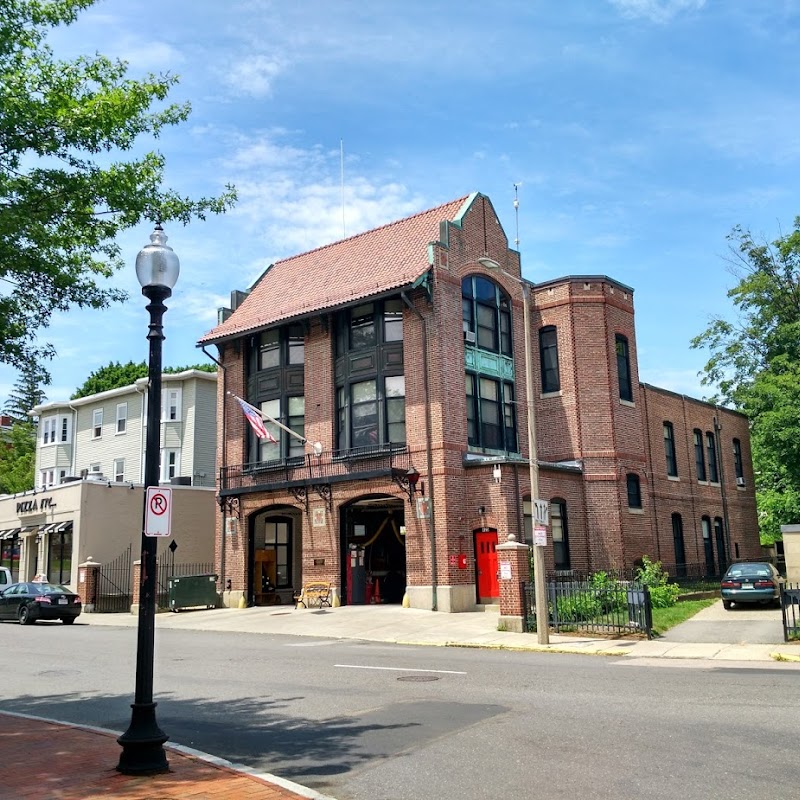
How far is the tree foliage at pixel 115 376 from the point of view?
6116cm

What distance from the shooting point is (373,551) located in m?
31.9

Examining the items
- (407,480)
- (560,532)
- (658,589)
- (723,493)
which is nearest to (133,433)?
(407,480)

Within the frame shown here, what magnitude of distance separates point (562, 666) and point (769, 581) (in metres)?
13.6

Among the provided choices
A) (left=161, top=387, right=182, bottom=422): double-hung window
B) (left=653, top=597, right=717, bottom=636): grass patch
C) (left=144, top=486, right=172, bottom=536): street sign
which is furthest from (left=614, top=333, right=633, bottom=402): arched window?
(left=144, top=486, right=172, bottom=536): street sign

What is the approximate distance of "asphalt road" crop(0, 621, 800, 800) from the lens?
7.07 metres

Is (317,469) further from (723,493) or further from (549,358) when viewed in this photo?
(723,493)

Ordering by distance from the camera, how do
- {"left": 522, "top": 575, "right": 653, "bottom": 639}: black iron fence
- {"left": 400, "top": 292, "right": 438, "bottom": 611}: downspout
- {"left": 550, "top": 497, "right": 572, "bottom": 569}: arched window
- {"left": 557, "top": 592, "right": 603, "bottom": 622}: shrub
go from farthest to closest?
{"left": 550, "top": 497, "right": 572, "bottom": 569}: arched window
{"left": 400, "top": 292, "right": 438, "bottom": 611}: downspout
{"left": 557, "top": 592, "right": 603, "bottom": 622}: shrub
{"left": 522, "top": 575, "right": 653, "bottom": 639}: black iron fence

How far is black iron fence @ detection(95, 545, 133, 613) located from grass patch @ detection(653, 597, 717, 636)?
20.8m

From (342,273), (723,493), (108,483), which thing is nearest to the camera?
(342,273)

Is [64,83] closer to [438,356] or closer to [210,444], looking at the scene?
[438,356]

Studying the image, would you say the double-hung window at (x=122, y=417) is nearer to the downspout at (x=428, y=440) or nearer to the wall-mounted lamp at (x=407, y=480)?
the downspout at (x=428, y=440)

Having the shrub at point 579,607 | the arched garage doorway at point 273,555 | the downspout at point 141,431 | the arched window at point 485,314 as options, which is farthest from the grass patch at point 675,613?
the downspout at point 141,431

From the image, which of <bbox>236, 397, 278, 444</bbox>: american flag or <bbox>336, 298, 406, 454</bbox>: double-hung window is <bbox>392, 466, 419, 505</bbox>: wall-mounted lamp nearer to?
<bbox>336, 298, 406, 454</bbox>: double-hung window

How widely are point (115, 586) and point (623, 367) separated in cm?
2277
